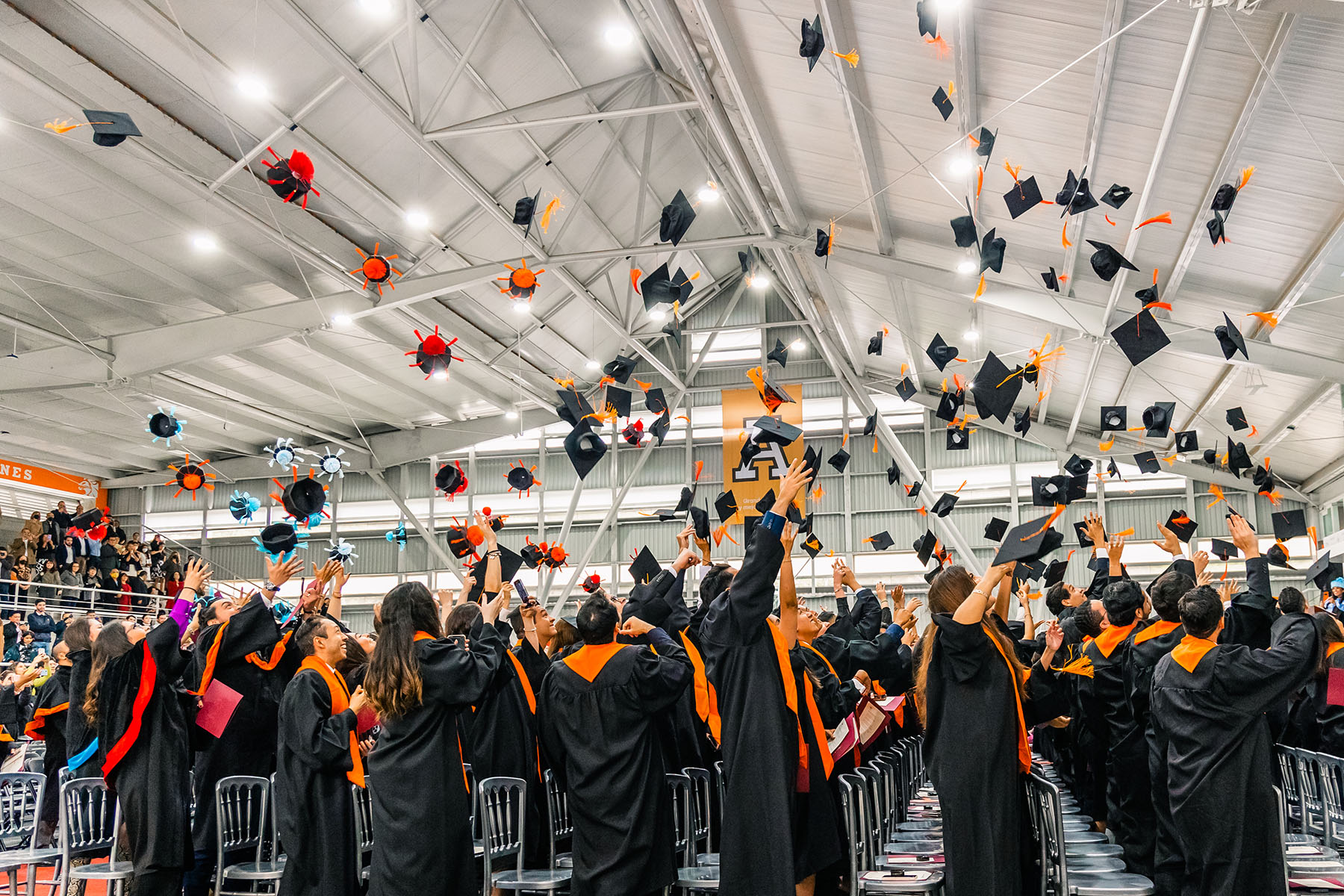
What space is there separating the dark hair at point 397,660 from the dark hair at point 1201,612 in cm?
293

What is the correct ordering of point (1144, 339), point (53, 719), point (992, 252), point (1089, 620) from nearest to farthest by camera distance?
point (1089, 620)
point (53, 719)
point (1144, 339)
point (992, 252)

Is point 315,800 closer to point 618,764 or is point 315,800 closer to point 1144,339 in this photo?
point 618,764

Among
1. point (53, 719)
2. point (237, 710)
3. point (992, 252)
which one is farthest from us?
point (992, 252)

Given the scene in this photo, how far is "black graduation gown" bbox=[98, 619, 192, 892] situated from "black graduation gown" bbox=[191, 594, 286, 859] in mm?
188

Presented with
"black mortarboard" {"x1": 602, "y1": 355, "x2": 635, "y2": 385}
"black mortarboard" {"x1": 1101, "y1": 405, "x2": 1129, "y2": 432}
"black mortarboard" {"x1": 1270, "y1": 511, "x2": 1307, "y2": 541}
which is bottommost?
"black mortarboard" {"x1": 1270, "y1": 511, "x2": 1307, "y2": 541}

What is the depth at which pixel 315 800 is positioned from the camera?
4.37 metres

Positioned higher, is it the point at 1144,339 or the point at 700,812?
the point at 1144,339

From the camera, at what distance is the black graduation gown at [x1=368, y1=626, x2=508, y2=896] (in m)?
4.07

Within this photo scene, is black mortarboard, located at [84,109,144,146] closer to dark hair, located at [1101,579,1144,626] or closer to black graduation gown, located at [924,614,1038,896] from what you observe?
black graduation gown, located at [924,614,1038,896]

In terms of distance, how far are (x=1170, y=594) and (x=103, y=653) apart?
4.94 m

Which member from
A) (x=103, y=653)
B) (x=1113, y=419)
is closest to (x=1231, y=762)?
(x=103, y=653)

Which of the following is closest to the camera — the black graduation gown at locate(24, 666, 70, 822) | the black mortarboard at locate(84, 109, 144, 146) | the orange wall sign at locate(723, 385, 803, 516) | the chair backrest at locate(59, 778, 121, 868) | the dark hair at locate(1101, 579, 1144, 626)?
the chair backrest at locate(59, 778, 121, 868)

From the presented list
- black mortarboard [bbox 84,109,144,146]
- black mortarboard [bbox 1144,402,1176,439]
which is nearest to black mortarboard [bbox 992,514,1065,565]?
black mortarboard [bbox 1144,402,1176,439]

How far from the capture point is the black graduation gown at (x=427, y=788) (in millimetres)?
4074
